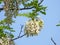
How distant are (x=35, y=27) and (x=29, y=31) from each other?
45 mm

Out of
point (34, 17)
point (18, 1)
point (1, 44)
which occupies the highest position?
point (18, 1)

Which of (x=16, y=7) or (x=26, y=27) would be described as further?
(x=26, y=27)

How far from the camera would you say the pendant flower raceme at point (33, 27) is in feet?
4.05

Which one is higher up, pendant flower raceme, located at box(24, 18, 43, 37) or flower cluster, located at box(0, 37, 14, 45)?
pendant flower raceme, located at box(24, 18, 43, 37)

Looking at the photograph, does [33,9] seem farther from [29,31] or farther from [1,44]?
[1,44]

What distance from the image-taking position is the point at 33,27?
1.26 metres

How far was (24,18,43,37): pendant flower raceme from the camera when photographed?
1234mm

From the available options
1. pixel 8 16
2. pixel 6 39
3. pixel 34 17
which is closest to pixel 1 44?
pixel 6 39

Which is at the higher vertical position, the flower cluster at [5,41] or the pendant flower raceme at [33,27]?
the pendant flower raceme at [33,27]

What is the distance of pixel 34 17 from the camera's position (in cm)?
130

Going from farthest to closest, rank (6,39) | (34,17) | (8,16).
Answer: (34,17) < (6,39) < (8,16)

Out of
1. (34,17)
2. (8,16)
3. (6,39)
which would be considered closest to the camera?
(8,16)

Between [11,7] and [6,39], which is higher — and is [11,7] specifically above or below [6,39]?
above

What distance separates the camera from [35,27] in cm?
125
